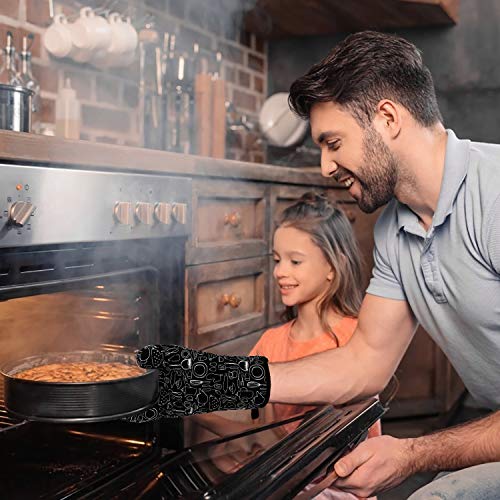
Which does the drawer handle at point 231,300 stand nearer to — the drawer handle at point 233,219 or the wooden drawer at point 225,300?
the wooden drawer at point 225,300

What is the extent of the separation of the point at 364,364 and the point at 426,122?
49cm

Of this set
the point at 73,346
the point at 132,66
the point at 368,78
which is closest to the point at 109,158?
the point at 73,346

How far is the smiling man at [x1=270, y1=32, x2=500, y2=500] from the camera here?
4.25ft

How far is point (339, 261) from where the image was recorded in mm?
1869

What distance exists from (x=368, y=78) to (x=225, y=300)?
0.77m

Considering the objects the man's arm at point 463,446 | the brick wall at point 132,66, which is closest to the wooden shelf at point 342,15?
the brick wall at point 132,66

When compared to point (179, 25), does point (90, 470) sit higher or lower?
lower

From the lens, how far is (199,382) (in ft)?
3.16

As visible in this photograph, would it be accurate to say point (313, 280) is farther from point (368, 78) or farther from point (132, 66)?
point (132, 66)

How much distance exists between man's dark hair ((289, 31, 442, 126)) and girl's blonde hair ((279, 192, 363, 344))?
1.83 ft

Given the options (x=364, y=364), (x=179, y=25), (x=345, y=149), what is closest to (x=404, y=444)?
(x=364, y=364)

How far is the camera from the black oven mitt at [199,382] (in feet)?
2.97

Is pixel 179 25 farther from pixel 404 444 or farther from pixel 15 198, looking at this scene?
pixel 404 444

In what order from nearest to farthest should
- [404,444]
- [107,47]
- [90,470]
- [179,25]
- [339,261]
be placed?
1. [90,470]
2. [404,444]
3. [339,261]
4. [107,47]
5. [179,25]
